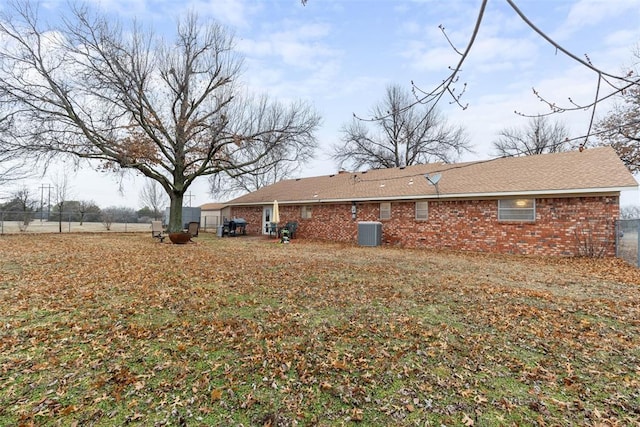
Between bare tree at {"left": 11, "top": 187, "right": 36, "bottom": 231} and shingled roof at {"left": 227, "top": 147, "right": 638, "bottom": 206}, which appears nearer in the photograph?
shingled roof at {"left": 227, "top": 147, "right": 638, "bottom": 206}

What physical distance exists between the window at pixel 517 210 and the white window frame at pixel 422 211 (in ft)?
9.12

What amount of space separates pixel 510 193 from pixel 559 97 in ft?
31.0

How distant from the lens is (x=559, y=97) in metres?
2.61

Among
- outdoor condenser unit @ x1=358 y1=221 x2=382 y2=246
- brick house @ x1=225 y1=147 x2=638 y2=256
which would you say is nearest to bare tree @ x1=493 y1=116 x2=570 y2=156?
brick house @ x1=225 y1=147 x2=638 y2=256

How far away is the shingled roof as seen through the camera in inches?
384

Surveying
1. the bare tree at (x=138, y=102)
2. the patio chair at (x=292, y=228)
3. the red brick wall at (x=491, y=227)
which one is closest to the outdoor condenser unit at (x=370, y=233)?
the red brick wall at (x=491, y=227)

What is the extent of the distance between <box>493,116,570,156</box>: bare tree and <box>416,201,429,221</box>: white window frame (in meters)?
16.5

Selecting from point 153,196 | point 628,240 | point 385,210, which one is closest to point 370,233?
point 385,210

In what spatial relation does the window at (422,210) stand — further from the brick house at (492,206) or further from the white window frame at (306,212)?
the white window frame at (306,212)

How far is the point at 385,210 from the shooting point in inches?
565

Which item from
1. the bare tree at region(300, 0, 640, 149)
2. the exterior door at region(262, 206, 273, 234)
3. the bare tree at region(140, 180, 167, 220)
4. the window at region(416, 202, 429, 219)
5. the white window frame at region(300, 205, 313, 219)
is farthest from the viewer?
the bare tree at region(140, 180, 167, 220)

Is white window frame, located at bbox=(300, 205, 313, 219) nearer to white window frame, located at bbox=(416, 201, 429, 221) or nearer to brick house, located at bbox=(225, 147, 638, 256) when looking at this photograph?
brick house, located at bbox=(225, 147, 638, 256)

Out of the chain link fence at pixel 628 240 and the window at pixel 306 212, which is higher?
the window at pixel 306 212

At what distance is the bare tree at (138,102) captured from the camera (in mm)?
14117
